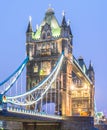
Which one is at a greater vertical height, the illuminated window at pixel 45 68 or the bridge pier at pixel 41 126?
the illuminated window at pixel 45 68

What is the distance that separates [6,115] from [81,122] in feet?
71.7

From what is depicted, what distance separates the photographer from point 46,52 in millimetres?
72188

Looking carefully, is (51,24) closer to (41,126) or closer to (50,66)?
(50,66)

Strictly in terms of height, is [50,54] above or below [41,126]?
above

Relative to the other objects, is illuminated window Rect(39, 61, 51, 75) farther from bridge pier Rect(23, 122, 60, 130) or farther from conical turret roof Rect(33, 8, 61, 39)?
bridge pier Rect(23, 122, 60, 130)

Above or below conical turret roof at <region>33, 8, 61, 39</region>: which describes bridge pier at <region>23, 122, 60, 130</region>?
below

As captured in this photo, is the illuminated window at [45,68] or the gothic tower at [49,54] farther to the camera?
the illuminated window at [45,68]

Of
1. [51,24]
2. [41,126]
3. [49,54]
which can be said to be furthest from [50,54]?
[41,126]

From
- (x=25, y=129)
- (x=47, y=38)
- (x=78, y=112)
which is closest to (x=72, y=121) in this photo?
(x=25, y=129)

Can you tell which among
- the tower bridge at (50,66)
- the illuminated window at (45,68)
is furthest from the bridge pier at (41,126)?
the illuminated window at (45,68)

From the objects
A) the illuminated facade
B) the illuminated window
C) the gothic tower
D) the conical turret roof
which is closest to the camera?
the illuminated facade

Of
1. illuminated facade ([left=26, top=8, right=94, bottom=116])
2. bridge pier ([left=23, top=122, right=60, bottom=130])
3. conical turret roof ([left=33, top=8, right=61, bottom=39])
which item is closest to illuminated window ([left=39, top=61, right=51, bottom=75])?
illuminated facade ([left=26, top=8, right=94, bottom=116])

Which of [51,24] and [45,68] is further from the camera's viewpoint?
[51,24]

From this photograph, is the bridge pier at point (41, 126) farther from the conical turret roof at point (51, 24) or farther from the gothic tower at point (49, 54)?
the conical turret roof at point (51, 24)
